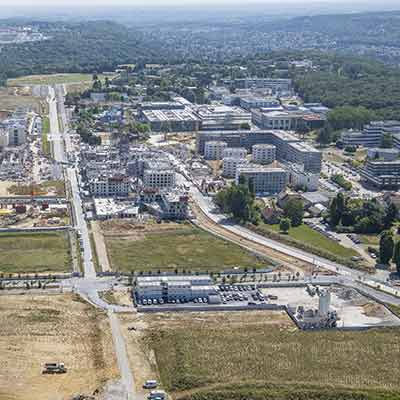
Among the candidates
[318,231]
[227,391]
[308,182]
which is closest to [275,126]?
[308,182]

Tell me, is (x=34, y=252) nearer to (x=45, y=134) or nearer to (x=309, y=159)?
(x=309, y=159)

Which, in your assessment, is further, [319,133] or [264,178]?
[319,133]

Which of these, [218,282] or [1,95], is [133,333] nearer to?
[218,282]

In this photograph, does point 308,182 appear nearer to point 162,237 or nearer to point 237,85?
point 162,237

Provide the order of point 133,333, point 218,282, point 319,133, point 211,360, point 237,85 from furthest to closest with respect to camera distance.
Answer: point 237,85
point 319,133
point 218,282
point 133,333
point 211,360

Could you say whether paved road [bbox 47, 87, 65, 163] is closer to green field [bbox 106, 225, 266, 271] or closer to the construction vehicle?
green field [bbox 106, 225, 266, 271]

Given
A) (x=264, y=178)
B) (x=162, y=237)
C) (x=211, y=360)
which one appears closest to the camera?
(x=211, y=360)

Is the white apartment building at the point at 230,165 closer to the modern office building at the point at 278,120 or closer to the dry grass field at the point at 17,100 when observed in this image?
the modern office building at the point at 278,120
